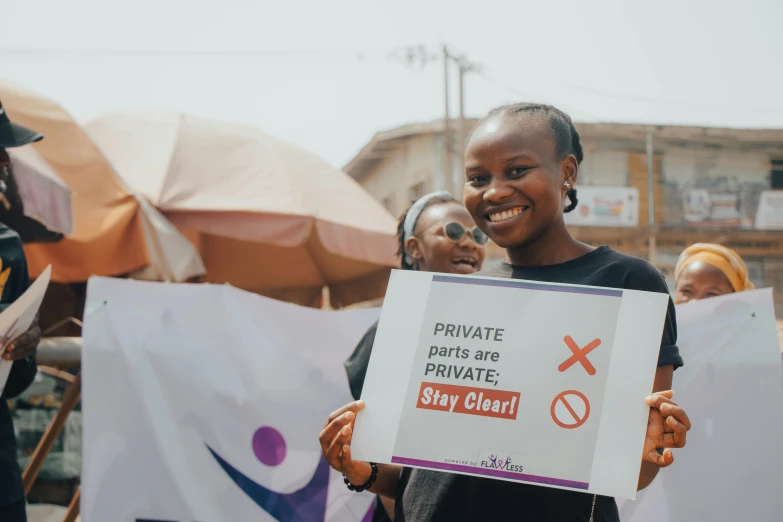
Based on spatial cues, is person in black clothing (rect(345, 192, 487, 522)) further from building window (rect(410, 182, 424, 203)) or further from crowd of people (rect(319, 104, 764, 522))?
building window (rect(410, 182, 424, 203))

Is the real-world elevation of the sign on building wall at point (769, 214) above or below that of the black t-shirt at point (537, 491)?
above

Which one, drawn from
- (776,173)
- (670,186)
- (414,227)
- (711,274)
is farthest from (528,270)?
(776,173)

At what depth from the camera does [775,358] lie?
307 cm

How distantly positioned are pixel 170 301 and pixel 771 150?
78.5 feet

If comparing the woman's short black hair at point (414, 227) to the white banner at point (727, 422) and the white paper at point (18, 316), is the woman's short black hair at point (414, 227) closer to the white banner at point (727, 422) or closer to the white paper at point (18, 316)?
the white banner at point (727, 422)

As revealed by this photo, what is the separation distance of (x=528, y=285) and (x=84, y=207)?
3.76 metres

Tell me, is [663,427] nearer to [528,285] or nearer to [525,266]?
[528,285]

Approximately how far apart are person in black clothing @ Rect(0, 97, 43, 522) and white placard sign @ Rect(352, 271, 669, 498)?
58.9 inches

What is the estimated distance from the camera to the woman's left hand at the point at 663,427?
4.91 ft

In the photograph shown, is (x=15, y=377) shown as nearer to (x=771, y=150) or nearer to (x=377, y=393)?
(x=377, y=393)

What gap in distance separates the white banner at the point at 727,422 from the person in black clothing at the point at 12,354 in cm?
199

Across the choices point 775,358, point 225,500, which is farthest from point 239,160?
point 775,358

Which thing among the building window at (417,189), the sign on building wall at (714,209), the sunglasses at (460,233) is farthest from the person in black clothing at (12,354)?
the sign on building wall at (714,209)

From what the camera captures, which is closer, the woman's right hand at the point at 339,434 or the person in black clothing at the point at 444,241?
the woman's right hand at the point at 339,434
